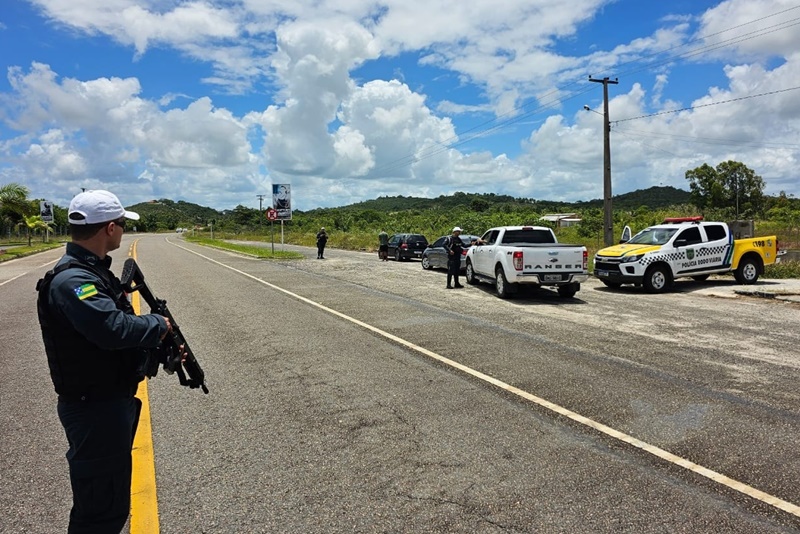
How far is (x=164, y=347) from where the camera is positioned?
2920mm

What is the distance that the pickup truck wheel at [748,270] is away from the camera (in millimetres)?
15805

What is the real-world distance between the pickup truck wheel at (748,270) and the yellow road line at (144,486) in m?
16.3

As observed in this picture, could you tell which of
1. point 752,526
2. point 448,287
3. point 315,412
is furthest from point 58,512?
point 448,287

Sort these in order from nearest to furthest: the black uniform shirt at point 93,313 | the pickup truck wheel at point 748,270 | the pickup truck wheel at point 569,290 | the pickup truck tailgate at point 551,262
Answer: the black uniform shirt at point 93,313 < the pickup truck tailgate at point 551,262 < the pickup truck wheel at point 569,290 < the pickup truck wheel at point 748,270

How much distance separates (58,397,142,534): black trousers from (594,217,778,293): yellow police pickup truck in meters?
14.4

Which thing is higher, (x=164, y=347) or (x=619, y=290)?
(x=164, y=347)

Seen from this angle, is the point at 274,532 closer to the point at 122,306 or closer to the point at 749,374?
the point at 122,306

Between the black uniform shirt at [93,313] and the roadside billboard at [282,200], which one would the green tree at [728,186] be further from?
the black uniform shirt at [93,313]

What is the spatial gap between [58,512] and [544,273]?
37.0 ft

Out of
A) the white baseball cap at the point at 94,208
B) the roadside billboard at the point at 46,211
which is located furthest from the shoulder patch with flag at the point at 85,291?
the roadside billboard at the point at 46,211

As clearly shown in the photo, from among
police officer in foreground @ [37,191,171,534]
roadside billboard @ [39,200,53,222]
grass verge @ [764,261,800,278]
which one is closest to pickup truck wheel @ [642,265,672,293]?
grass verge @ [764,261,800,278]

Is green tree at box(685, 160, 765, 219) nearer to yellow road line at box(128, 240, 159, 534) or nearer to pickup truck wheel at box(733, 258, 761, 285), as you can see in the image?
pickup truck wheel at box(733, 258, 761, 285)

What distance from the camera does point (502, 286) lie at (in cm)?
1373

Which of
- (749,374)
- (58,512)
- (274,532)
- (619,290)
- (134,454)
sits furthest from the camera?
(619,290)
